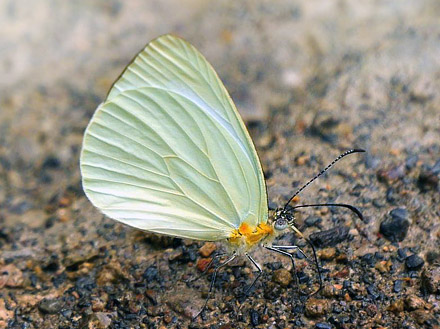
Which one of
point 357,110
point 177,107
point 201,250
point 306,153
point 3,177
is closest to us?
point 177,107

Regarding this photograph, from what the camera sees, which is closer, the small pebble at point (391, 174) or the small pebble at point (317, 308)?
the small pebble at point (317, 308)

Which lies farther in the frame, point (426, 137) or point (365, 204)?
point (426, 137)

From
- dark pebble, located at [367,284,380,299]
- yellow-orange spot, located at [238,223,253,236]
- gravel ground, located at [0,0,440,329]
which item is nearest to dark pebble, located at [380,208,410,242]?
gravel ground, located at [0,0,440,329]

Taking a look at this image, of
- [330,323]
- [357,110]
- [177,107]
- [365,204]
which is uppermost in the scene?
[177,107]

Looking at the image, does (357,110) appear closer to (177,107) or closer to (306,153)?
(306,153)

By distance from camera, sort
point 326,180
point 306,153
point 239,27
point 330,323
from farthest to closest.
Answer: point 239,27 < point 306,153 < point 326,180 < point 330,323

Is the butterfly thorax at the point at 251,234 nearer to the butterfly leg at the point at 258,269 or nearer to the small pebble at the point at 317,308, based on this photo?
the butterfly leg at the point at 258,269

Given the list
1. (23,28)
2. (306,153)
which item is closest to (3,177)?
(23,28)

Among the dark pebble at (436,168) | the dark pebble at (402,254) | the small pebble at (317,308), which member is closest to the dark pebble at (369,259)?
the dark pebble at (402,254)
